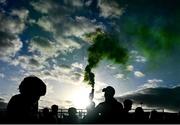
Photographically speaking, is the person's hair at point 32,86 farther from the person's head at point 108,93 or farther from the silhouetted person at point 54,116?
the person's head at point 108,93

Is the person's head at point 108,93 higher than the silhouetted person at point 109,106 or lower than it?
higher

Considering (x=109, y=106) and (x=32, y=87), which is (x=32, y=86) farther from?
(x=109, y=106)

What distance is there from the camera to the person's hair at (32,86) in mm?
4148

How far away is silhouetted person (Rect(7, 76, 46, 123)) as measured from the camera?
407 cm

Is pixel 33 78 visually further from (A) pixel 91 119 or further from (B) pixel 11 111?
(A) pixel 91 119

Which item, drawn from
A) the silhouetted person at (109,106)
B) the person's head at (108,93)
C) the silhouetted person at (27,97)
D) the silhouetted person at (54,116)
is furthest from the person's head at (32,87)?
the person's head at (108,93)

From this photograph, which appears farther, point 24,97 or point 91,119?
point 91,119

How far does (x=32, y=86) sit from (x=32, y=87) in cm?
2

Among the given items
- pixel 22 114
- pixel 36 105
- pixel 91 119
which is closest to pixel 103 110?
pixel 91 119

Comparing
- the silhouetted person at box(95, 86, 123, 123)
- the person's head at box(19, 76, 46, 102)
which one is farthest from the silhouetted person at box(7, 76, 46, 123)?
the silhouetted person at box(95, 86, 123, 123)

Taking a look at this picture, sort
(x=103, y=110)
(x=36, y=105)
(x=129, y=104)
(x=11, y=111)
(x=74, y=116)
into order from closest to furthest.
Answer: (x=11, y=111) < (x=36, y=105) < (x=103, y=110) < (x=129, y=104) < (x=74, y=116)

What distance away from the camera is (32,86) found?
417 centimetres

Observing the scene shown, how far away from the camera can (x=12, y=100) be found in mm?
4121

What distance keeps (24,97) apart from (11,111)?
0.27 meters
